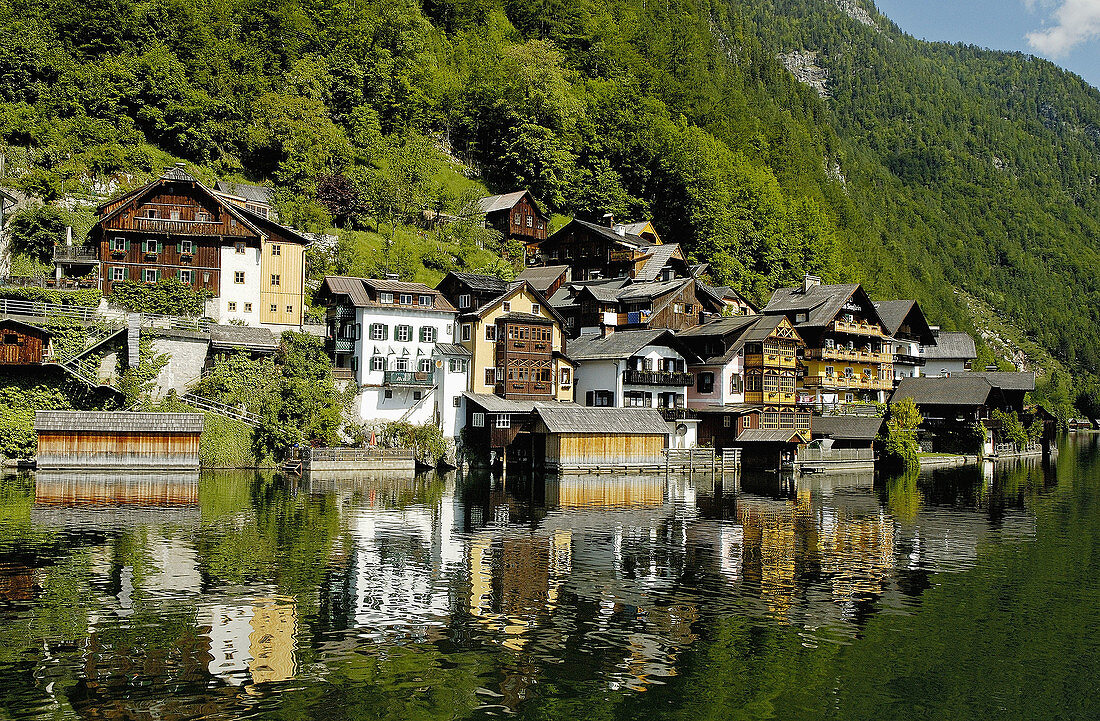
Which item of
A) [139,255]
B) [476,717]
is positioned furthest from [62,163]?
[476,717]

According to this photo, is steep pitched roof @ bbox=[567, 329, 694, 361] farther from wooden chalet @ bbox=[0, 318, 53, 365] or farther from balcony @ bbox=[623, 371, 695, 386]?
wooden chalet @ bbox=[0, 318, 53, 365]

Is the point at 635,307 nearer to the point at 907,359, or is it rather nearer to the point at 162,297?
the point at 907,359

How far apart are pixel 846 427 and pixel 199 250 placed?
56774mm

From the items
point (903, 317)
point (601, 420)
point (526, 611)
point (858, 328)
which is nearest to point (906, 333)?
point (903, 317)

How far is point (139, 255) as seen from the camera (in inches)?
2884

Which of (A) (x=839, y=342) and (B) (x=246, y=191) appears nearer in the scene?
(B) (x=246, y=191)

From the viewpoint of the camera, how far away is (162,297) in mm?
71625

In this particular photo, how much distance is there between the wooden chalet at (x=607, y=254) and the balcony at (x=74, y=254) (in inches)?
1891

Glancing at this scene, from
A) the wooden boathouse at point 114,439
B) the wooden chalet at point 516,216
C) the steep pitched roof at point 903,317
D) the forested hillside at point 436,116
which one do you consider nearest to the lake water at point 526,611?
the wooden boathouse at point 114,439

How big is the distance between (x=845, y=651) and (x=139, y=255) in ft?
212

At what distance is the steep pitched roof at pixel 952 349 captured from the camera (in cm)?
11806

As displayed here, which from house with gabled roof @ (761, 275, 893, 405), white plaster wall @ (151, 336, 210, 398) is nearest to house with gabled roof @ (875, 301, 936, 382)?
house with gabled roof @ (761, 275, 893, 405)

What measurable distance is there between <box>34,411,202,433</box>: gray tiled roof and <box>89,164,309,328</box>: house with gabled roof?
59.5 feet

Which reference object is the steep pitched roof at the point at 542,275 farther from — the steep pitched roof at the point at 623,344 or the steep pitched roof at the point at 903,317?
the steep pitched roof at the point at 903,317
